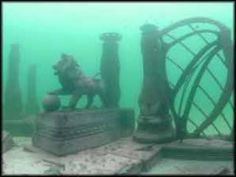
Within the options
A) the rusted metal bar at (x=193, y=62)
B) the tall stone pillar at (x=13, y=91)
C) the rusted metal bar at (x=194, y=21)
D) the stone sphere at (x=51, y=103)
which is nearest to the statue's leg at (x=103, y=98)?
the stone sphere at (x=51, y=103)

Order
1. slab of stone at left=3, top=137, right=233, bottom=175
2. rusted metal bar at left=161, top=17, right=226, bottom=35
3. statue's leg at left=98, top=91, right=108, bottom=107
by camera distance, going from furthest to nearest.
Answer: statue's leg at left=98, top=91, right=108, bottom=107
rusted metal bar at left=161, top=17, right=226, bottom=35
slab of stone at left=3, top=137, right=233, bottom=175

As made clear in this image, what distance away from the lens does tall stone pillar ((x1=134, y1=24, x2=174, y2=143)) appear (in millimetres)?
13258

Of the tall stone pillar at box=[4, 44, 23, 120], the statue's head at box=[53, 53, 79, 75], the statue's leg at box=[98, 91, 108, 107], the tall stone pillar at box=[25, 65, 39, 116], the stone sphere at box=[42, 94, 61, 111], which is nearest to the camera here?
the stone sphere at box=[42, 94, 61, 111]

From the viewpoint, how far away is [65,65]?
12.4 m

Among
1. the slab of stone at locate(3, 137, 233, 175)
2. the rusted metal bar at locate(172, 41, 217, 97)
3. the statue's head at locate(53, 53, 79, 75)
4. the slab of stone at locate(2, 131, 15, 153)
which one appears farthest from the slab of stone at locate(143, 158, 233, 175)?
the slab of stone at locate(2, 131, 15, 153)

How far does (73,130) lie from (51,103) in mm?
1129

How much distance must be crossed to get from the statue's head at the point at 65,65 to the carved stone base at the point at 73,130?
136 centimetres

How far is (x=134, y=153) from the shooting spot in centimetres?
1136

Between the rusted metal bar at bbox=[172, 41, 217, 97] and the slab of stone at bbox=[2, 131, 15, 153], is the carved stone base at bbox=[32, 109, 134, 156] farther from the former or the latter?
the rusted metal bar at bbox=[172, 41, 217, 97]

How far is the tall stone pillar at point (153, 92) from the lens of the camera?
43.5ft

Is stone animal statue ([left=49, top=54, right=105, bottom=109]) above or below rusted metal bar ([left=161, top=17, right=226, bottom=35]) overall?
below

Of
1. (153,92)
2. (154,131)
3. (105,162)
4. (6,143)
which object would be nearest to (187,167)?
(105,162)

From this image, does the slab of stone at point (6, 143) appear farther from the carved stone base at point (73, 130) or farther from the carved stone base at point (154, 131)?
the carved stone base at point (154, 131)

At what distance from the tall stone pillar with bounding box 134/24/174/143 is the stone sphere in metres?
2.94
